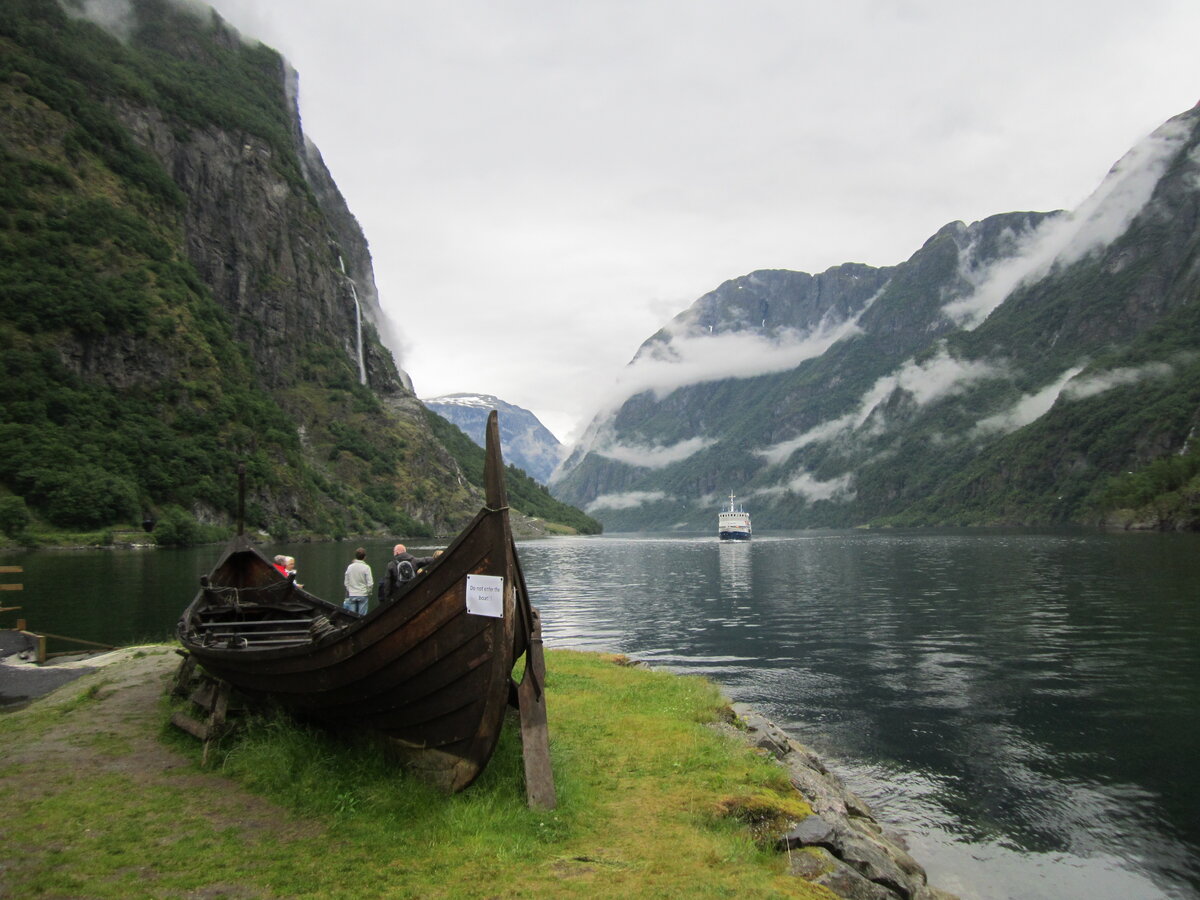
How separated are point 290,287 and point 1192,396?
225735 millimetres

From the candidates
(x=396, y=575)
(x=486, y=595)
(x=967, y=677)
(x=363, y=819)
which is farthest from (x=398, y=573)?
(x=967, y=677)

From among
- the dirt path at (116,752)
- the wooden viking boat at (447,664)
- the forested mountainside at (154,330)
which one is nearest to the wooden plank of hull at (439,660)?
the wooden viking boat at (447,664)

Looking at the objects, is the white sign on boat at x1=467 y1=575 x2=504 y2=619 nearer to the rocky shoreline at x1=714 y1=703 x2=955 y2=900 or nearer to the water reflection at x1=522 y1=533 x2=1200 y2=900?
the rocky shoreline at x1=714 y1=703 x2=955 y2=900

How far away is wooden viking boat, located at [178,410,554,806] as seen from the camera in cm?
1078

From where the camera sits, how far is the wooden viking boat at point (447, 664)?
10.8m

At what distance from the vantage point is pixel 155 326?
12331 centimetres

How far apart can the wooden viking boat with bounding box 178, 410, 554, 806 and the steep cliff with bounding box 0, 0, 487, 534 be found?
326 ft

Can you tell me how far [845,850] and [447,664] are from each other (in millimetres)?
6130

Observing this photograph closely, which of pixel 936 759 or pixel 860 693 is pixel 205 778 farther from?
pixel 860 693

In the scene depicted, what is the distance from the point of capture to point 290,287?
195 metres

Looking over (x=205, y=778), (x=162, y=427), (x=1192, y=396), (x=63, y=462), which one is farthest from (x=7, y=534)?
(x=1192, y=396)

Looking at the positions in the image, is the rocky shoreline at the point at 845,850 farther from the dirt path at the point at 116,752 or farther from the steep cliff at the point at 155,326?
the steep cliff at the point at 155,326

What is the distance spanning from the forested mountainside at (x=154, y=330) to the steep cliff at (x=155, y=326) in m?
0.35

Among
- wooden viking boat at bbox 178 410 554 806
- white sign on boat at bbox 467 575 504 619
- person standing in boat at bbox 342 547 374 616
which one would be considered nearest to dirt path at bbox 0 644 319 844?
wooden viking boat at bbox 178 410 554 806
